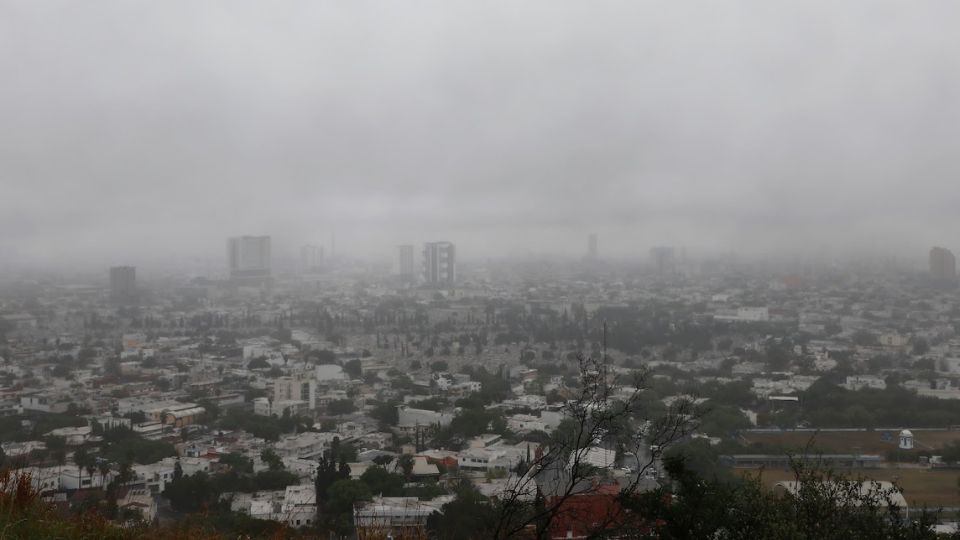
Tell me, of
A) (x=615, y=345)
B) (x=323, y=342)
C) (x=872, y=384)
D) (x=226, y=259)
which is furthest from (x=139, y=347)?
(x=872, y=384)

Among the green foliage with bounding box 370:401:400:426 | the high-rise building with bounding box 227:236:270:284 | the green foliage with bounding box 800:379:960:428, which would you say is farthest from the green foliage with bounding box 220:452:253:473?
the high-rise building with bounding box 227:236:270:284

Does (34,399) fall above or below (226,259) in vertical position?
below

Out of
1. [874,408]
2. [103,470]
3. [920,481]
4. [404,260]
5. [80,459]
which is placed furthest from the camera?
[404,260]

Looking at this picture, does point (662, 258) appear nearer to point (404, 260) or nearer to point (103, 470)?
point (404, 260)

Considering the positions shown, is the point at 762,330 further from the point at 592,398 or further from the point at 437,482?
the point at 592,398

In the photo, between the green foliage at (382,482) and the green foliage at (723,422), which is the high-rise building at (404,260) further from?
the green foliage at (382,482)

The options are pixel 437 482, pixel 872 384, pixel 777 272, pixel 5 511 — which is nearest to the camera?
pixel 5 511

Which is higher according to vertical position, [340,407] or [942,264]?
[942,264]

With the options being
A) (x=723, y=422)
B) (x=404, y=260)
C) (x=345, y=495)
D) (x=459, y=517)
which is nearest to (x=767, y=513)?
(x=459, y=517)
